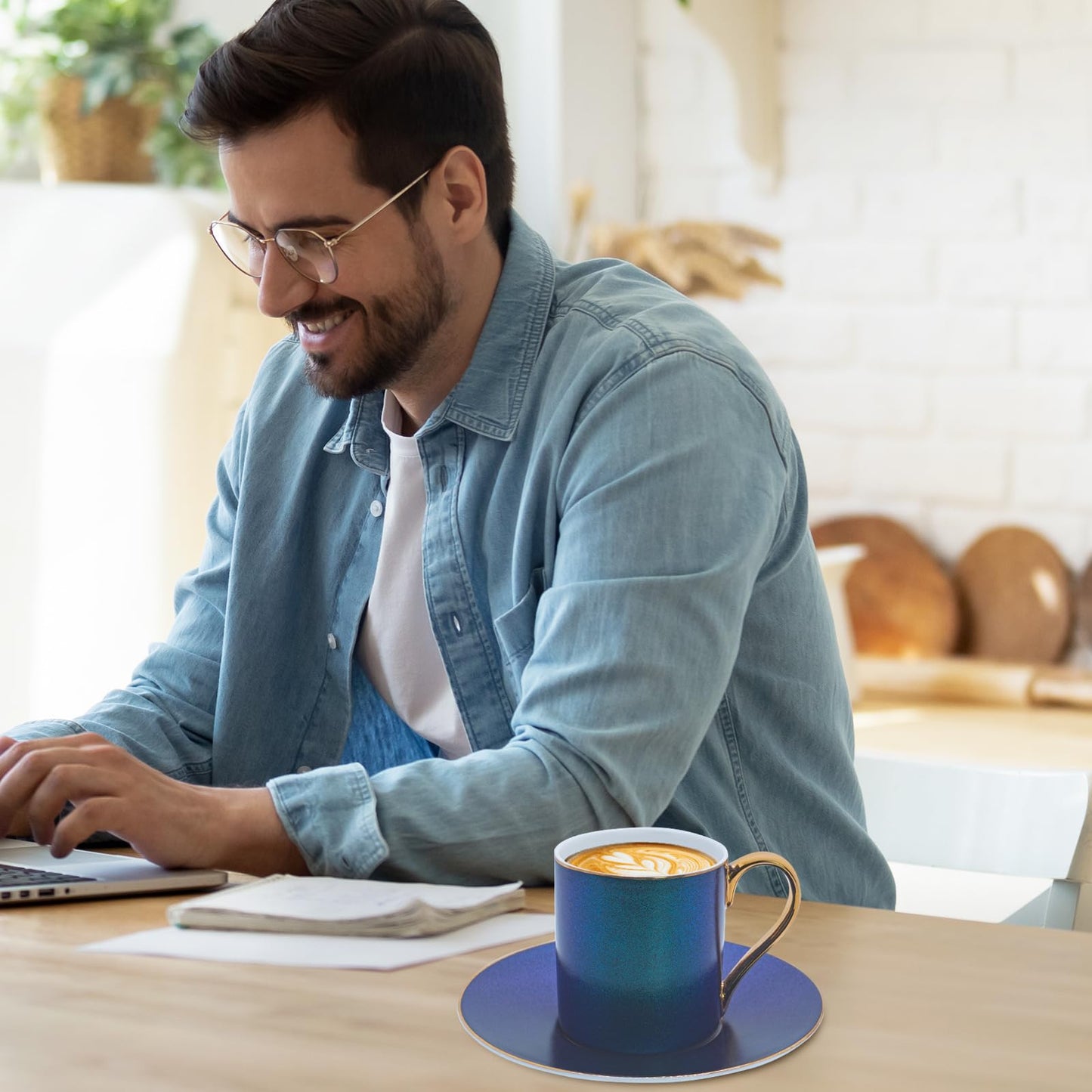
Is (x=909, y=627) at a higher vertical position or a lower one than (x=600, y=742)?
lower

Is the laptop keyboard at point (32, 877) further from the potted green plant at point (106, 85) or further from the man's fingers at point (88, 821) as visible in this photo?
the potted green plant at point (106, 85)

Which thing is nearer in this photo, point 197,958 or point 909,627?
point 197,958

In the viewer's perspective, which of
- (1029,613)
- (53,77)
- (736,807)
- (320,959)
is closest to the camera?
(320,959)

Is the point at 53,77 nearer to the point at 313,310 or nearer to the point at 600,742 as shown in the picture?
the point at 313,310

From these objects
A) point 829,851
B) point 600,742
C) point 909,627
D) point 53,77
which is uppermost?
point 53,77

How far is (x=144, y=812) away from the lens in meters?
0.92

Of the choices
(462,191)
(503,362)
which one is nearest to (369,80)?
(462,191)

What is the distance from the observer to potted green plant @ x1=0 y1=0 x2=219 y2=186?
2316 mm

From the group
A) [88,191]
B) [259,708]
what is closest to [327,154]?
[259,708]

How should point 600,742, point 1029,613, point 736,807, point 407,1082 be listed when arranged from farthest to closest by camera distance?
point 1029,613 < point 736,807 < point 600,742 < point 407,1082

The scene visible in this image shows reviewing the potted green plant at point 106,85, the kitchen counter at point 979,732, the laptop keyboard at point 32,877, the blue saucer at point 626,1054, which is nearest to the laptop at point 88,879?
the laptop keyboard at point 32,877

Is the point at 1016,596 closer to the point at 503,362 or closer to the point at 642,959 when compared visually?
the point at 503,362

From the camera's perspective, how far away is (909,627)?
8.59ft

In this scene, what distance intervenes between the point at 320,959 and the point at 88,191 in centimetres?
185
